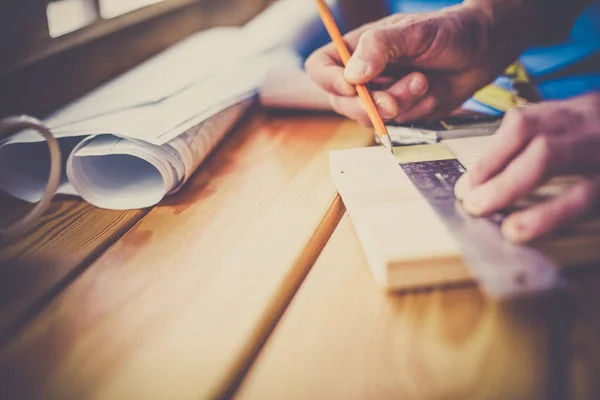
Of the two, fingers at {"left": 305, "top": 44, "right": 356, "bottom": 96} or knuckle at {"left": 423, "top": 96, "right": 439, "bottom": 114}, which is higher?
fingers at {"left": 305, "top": 44, "right": 356, "bottom": 96}

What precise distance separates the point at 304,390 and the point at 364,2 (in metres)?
1.02

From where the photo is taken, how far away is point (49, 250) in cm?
53

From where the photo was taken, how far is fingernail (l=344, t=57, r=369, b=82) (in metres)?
0.65

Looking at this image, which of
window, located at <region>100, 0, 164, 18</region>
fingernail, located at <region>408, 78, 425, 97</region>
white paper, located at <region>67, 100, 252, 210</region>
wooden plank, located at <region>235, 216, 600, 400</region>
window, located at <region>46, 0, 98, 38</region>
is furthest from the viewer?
window, located at <region>100, 0, 164, 18</region>

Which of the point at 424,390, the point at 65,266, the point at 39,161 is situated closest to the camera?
the point at 424,390

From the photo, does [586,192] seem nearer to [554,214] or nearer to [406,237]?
[554,214]

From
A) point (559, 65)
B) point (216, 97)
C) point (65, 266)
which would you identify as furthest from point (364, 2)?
point (65, 266)

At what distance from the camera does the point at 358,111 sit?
0.73m

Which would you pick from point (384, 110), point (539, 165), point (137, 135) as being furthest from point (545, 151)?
point (137, 135)

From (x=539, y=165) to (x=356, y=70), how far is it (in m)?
0.30

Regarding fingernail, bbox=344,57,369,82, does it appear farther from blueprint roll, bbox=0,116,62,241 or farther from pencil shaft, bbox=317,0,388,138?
blueprint roll, bbox=0,116,62,241

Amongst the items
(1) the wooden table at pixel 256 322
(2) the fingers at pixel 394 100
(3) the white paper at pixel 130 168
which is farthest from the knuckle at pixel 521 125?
(3) the white paper at pixel 130 168

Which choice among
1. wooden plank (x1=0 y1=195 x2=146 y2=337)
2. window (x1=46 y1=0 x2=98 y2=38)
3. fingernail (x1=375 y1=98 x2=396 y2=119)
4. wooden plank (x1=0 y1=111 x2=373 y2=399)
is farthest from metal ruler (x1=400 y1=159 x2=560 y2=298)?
window (x1=46 y1=0 x2=98 y2=38)

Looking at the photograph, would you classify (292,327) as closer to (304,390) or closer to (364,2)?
(304,390)
